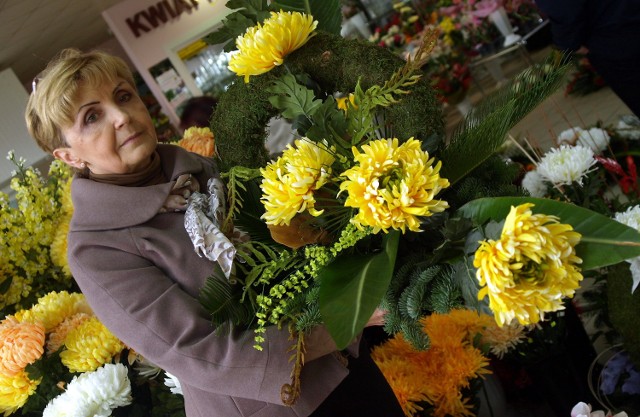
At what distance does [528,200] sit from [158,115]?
585cm

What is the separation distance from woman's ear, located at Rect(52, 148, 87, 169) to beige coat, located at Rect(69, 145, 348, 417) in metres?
0.04

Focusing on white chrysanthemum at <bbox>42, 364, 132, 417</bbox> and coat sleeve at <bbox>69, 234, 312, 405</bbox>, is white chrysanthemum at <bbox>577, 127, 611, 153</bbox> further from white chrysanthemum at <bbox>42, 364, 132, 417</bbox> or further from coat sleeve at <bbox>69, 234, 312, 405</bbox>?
white chrysanthemum at <bbox>42, 364, 132, 417</bbox>

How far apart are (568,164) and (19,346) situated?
62.5 inches

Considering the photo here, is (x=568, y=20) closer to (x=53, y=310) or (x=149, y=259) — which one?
(x=149, y=259)

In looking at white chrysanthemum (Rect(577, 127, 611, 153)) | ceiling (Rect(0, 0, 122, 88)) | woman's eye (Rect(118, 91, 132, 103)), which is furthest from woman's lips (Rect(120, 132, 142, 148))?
ceiling (Rect(0, 0, 122, 88))

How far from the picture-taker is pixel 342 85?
1149 mm

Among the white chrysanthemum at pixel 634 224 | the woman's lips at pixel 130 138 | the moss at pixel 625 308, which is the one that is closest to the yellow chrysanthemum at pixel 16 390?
the woman's lips at pixel 130 138

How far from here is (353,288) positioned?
0.88m

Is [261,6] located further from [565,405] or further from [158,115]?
[158,115]

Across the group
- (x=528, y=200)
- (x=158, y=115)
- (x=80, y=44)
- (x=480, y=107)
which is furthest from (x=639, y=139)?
(x=80, y=44)

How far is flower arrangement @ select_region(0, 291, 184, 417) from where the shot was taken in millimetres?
1548

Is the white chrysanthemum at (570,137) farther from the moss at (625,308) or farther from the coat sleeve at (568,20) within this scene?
the moss at (625,308)

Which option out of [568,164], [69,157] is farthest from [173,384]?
[568,164]

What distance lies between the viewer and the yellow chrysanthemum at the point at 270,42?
107 centimetres
